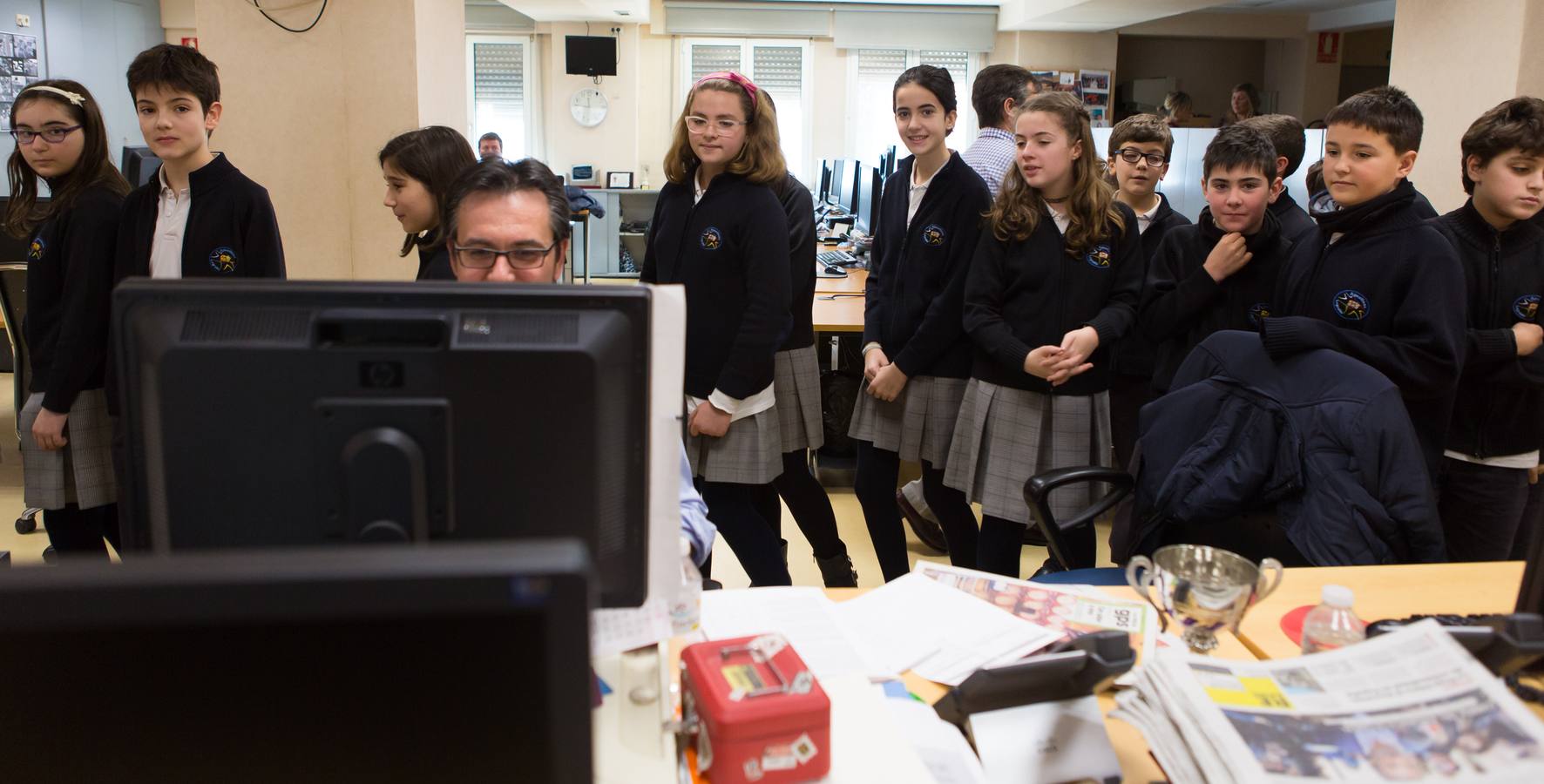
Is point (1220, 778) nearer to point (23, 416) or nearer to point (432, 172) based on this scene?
point (432, 172)

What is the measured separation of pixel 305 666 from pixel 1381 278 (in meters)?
2.19

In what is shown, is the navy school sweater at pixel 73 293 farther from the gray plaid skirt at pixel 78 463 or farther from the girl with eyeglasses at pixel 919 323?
the girl with eyeglasses at pixel 919 323

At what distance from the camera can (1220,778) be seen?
978 mm

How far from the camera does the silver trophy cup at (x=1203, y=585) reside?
4.38 ft

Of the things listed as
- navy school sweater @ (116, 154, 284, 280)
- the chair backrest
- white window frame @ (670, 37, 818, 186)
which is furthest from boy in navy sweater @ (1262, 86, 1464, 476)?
white window frame @ (670, 37, 818, 186)

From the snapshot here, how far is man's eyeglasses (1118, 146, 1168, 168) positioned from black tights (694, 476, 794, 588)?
1547mm

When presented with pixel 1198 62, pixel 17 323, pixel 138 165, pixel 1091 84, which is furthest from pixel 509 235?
pixel 1198 62

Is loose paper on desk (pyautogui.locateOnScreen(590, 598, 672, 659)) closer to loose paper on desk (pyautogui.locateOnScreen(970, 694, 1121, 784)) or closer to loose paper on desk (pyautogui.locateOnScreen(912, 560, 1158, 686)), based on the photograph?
loose paper on desk (pyautogui.locateOnScreen(970, 694, 1121, 784))

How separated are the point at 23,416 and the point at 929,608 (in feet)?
8.12

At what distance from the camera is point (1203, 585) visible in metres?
1.35

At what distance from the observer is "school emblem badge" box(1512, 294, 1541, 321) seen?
235 centimetres

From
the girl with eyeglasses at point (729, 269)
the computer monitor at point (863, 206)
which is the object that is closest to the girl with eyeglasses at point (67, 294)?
the girl with eyeglasses at point (729, 269)

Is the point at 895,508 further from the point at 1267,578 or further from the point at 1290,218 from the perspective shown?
the point at 1267,578

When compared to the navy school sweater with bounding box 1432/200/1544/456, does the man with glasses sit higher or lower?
higher
